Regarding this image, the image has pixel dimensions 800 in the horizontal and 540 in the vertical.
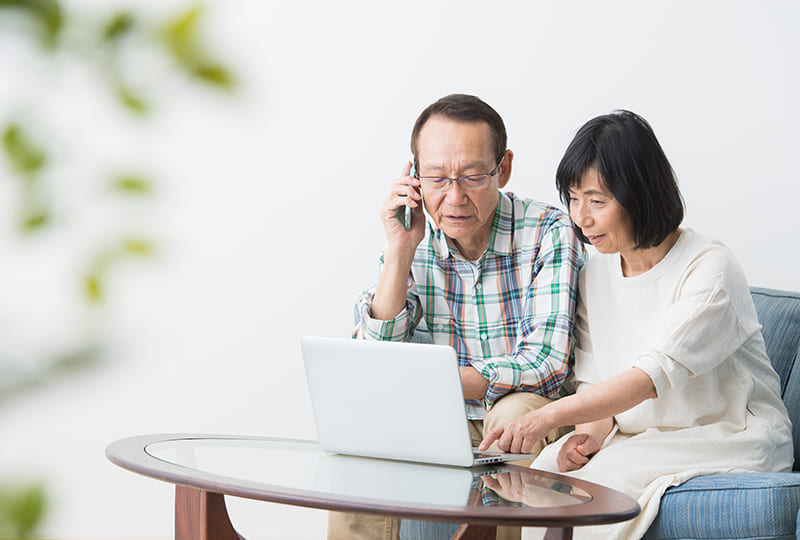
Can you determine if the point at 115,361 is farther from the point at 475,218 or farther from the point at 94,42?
the point at 475,218

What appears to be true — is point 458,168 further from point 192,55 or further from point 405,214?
point 192,55

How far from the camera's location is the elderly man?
6.59ft

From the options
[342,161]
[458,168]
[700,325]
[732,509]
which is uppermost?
[342,161]

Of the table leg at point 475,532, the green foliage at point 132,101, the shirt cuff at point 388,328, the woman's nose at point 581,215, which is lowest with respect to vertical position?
the table leg at point 475,532

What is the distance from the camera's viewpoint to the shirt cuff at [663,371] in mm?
1668

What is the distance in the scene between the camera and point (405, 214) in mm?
2164

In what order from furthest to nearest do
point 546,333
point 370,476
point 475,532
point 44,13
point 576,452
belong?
point 546,333
point 576,452
point 475,532
point 370,476
point 44,13

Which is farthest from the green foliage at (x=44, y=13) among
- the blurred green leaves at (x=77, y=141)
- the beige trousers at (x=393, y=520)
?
the beige trousers at (x=393, y=520)

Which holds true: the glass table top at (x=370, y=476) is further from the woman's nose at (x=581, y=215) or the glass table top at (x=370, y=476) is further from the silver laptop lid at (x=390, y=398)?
the woman's nose at (x=581, y=215)

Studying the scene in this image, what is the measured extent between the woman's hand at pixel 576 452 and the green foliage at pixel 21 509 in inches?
67.6

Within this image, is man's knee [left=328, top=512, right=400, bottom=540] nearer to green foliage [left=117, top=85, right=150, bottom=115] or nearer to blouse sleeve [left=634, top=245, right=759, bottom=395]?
blouse sleeve [left=634, top=245, right=759, bottom=395]

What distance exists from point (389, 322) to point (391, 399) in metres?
0.61

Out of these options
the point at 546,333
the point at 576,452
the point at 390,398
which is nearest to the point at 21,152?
the point at 390,398

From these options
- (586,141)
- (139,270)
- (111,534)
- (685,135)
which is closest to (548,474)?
(586,141)
